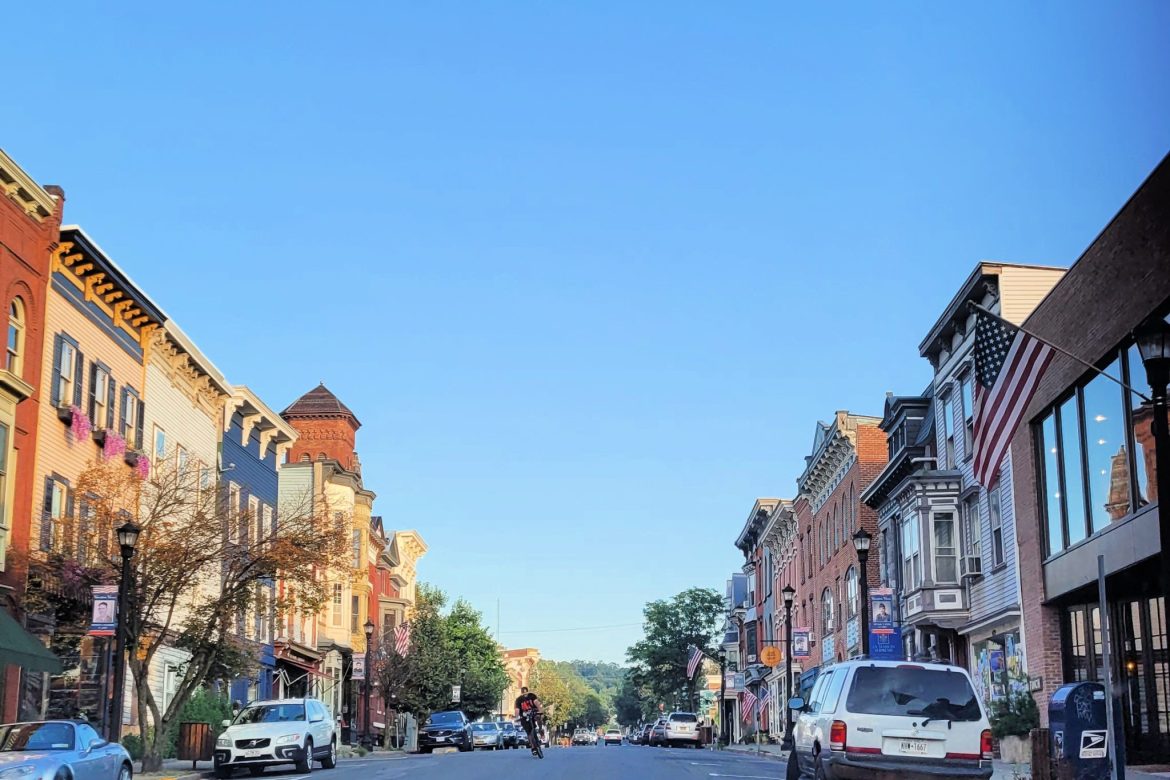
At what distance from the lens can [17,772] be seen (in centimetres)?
1817

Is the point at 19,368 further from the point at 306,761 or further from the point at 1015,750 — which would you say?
the point at 1015,750

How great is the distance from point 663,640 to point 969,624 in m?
77.9

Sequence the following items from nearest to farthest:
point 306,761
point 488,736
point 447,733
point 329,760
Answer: point 306,761 < point 329,760 < point 447,733 < point 488,736

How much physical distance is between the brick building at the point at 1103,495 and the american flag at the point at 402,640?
39.1 meters

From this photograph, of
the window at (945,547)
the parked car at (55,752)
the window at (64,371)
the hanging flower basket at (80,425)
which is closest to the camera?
the parked car at (55,752)

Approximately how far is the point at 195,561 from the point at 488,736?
32.1m

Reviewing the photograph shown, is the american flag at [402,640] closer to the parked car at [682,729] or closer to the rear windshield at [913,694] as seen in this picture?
the parked car at [682,729]

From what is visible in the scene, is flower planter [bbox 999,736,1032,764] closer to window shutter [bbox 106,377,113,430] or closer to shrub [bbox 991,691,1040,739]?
shrub [bbox 991,691,1040,739]

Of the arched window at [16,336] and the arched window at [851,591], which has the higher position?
→ the arched window at [16,336]

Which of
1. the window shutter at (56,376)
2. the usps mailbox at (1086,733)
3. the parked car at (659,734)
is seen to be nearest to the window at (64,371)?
the window shutter at (56,376)

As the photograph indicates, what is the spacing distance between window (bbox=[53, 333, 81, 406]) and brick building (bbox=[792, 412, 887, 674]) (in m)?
26.8

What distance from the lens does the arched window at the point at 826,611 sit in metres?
63.1

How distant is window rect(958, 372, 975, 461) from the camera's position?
126 feet

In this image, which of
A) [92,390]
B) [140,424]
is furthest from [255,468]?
[92,390]
